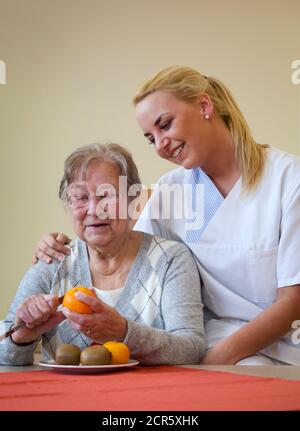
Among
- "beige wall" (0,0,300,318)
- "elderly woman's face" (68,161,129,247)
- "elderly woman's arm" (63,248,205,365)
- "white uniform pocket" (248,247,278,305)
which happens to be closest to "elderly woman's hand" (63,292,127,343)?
"elderly woman's arm" (63,248,205,365)

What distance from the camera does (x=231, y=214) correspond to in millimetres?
1744

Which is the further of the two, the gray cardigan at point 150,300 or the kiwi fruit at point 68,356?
the gray cardigan at point 150,300

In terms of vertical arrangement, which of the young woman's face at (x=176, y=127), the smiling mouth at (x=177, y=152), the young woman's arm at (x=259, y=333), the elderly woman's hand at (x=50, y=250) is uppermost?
the young woman's face at (x=176, y=127)

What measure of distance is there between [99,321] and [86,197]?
394 millimetres

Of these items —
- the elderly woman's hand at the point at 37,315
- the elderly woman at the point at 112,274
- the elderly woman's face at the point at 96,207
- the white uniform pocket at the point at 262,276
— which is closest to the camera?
the elderly woman's hand at the point at 37,315

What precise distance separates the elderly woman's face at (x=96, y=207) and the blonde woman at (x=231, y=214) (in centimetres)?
13

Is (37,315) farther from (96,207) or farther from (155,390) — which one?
(155,390)

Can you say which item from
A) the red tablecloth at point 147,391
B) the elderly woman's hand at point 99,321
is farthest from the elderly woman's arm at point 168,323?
the red tablecloth at point 147,391

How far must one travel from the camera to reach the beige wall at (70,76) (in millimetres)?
2939

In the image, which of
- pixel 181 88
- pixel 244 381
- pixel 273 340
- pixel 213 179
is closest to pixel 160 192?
pixel 213 179

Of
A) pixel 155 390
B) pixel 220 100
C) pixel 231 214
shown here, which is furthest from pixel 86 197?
pixel 155 390

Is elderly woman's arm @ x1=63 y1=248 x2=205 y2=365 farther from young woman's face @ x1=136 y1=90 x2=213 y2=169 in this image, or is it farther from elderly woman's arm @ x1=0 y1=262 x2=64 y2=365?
young woman's face @ x1=136 y1=90 x2=213 y2=169

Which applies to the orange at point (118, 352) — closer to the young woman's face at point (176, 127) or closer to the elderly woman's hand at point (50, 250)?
the elderly woman's hand at point (50, 250)
